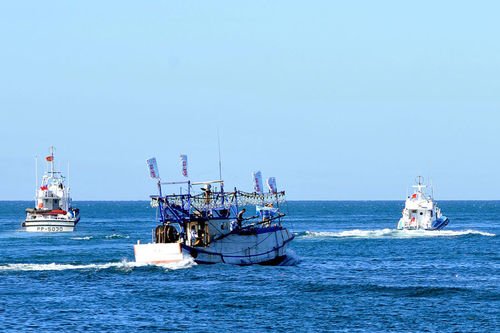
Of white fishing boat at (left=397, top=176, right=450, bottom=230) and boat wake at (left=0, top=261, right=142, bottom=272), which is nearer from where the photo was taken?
boat wake at (left=0, top=261, right=142, bottom=272)

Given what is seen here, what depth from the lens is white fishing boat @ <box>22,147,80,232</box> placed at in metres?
141

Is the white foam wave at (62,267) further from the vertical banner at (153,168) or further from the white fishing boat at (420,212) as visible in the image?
the white fishing boat at (420,212)

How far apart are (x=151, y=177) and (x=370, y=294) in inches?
777

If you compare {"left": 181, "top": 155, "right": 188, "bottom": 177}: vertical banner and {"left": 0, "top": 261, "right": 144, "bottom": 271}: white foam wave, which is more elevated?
{"left": 181, "top": 155, "right": 188, "bottom": 177}: vertical banner

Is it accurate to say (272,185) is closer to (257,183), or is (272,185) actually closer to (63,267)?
(257,183)

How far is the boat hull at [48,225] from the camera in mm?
140750

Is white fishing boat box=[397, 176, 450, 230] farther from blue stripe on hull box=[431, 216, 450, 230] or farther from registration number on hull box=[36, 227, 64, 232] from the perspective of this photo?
registration number on hull box=[36, 227, 64, 232]

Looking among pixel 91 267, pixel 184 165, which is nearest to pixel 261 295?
pixel 184 165

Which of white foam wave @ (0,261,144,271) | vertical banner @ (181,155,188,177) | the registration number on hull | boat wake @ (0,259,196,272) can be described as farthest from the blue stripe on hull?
white foam wave @ (0,261,144,271)

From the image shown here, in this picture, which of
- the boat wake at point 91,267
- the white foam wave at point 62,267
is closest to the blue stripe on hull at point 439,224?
the boat wake at point 91,267

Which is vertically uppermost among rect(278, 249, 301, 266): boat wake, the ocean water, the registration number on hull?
the registration number on hull

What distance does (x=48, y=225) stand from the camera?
141m

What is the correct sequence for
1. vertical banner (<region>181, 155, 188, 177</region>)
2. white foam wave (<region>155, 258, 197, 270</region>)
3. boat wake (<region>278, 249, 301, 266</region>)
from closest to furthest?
white foam wave (<region>155, 258, 197, 270</region>), vertical banner (<region>181, 155, 188, 177</region>), boat wake (<region>278, 249, 301, 266</region>)

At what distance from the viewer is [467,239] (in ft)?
383
